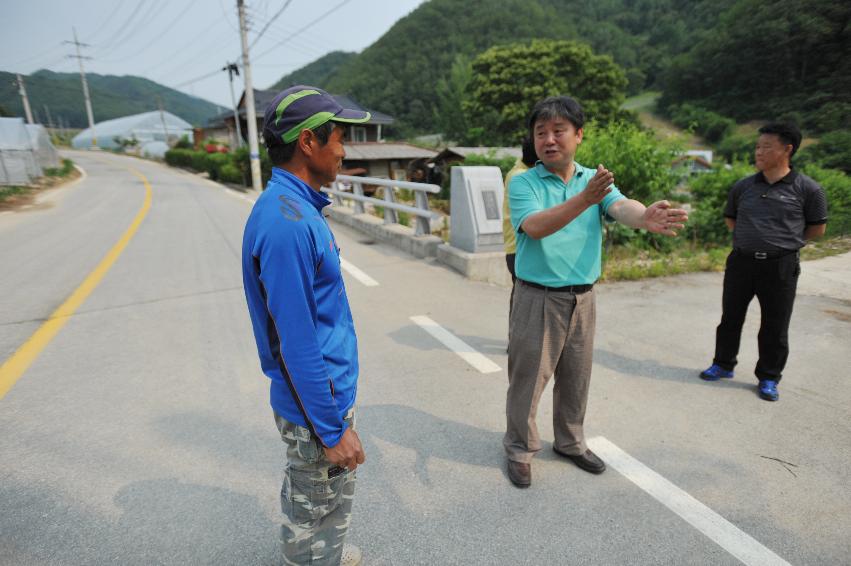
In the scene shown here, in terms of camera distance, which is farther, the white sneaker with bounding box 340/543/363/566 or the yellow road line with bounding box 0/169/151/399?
the yellow road line with bounding box 0/169/151/399

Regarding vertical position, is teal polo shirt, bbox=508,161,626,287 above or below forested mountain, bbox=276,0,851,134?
below

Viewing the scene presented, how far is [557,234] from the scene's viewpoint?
2.41 meters

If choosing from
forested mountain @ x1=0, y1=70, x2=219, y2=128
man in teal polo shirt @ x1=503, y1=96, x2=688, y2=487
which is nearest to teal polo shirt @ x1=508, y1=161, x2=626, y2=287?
man in teal polo shirt @ x1=503, y1=96, x2=688, y2=487

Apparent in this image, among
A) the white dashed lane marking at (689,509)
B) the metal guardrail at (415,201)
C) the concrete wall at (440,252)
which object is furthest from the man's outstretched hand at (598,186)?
the metal guardrail at (415,201)

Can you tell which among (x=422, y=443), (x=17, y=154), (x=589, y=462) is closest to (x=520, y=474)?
(x=589, y=462)

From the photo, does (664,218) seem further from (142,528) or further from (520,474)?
(142,528)

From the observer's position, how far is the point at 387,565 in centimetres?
202

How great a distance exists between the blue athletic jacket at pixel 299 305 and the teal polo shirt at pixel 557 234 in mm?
1150

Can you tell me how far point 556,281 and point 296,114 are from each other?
1.54 metres

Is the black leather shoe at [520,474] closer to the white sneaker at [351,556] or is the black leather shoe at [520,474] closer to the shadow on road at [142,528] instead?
the white sneaker at [351,556]

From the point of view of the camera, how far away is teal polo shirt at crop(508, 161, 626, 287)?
2.39m

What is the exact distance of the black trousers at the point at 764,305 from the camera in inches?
137

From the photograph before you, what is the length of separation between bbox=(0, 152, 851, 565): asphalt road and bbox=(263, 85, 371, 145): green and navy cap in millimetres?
1785

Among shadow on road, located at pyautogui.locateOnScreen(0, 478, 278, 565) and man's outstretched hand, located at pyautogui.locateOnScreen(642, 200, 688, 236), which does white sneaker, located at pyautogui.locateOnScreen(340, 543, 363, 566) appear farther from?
man's outstretched hand, located at pyautogui.locateOnScreen(642, 200, 688, 236)
